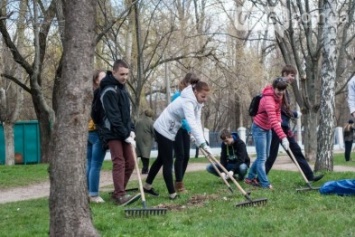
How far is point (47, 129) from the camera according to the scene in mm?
19922

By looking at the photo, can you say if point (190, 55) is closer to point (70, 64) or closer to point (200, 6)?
point (200, 6)

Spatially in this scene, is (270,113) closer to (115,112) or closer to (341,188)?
Answer: (341,188)

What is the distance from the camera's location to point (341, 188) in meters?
6.80

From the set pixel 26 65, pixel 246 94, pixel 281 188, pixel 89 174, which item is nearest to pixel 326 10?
pixel 281 188

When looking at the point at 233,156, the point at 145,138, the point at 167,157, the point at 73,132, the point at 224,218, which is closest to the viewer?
the point at 73,132

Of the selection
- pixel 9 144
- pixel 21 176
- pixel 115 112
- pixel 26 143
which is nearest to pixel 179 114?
pixel 115 112

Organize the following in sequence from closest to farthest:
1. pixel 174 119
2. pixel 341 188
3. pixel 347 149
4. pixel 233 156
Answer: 1. pixel 341 188
2. pixel 174 119
3. pixel 233 156
4. pixel 347 149

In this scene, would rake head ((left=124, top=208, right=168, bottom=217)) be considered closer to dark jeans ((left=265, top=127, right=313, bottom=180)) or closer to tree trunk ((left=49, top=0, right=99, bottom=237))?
tree trunk ((left=49, top=0, right=99, bottom=237))

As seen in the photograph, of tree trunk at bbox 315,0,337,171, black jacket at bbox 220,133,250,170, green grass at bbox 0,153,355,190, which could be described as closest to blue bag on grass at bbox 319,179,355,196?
black jacket at bbox 220,133,250,170

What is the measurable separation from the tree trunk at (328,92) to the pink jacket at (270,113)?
3.21m

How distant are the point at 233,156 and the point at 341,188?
10.3 ft

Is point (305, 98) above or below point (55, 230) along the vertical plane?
above

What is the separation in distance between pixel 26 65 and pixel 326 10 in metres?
9.91

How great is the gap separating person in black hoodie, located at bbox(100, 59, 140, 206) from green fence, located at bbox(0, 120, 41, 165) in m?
18.5
